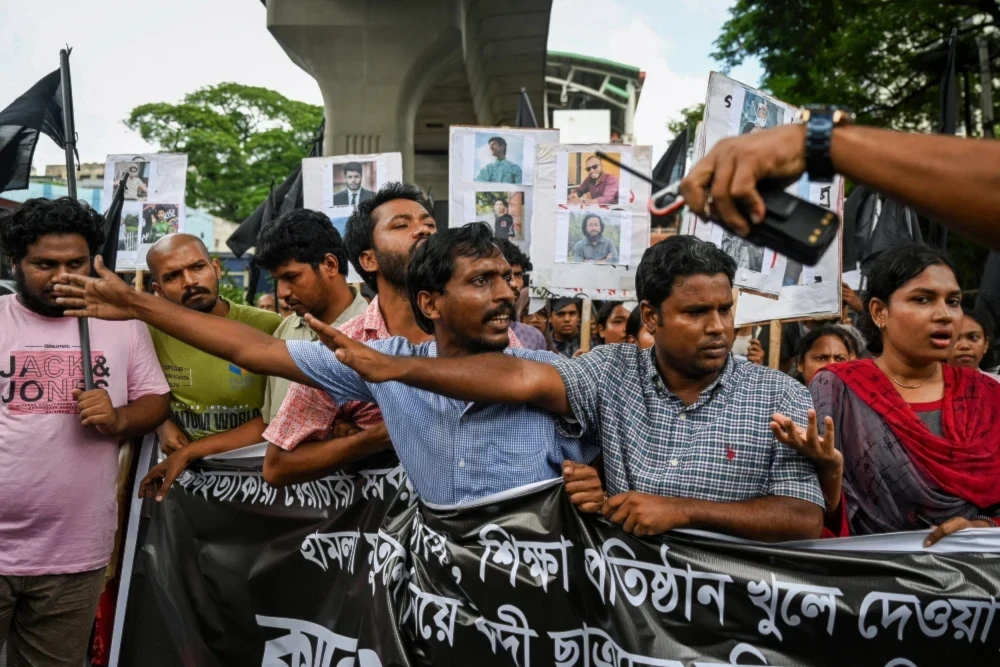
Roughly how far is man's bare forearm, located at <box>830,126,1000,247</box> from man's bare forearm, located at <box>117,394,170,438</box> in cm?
287

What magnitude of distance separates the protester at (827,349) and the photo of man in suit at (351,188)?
13.3 feet

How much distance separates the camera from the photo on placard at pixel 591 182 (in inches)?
258

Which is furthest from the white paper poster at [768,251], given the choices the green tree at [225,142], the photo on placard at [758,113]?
the green tree at [225,142]

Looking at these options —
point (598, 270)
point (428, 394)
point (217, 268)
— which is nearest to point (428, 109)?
point (598, 270)

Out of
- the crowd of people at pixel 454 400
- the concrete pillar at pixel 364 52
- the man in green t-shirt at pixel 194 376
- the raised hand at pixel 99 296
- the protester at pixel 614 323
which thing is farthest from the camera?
the concrete pillar at pixel 364 52

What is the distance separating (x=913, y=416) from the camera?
116 inches

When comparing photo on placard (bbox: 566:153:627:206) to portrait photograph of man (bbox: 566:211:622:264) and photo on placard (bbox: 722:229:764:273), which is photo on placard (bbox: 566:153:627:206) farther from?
photo on placard (bbox: 722:229:764:273)

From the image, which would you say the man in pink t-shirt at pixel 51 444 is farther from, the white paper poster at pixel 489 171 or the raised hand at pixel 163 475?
the white paper poster at pixel 489 171

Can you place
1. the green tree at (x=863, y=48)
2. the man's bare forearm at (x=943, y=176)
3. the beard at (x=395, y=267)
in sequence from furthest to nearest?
the green tree at (x=863, y=48), the beard at (x=395, y=267), the man's bare forearm at (x=943, y=176)

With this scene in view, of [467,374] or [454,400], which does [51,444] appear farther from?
[467,374]

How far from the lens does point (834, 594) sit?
2.49m

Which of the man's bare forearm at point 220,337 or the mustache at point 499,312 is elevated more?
the mustache at point 499,312

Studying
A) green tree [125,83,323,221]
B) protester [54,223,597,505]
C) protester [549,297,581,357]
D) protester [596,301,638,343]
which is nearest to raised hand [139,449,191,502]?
protester [54,223,597,505]

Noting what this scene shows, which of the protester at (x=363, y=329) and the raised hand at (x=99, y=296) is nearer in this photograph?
the raised hand at (x=99, y=296)
